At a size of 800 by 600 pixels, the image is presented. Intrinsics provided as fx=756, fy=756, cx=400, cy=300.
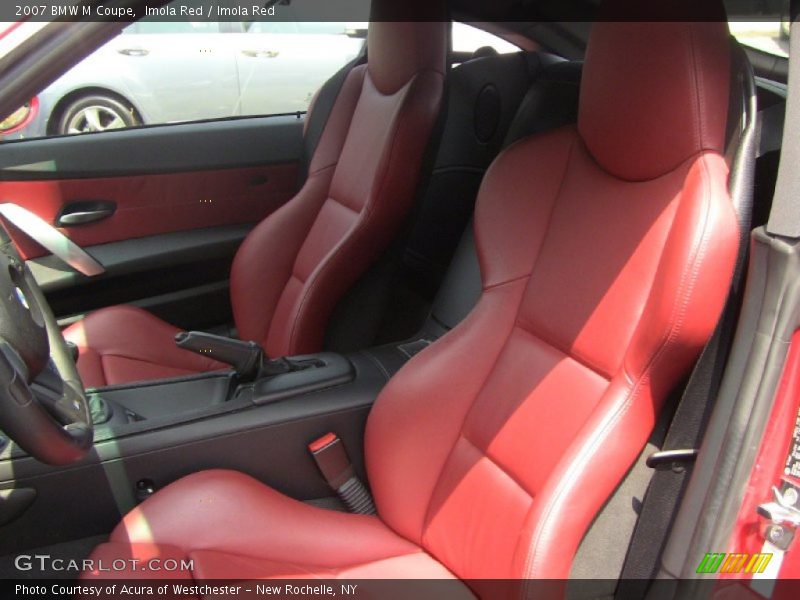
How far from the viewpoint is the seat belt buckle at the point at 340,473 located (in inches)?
56.7

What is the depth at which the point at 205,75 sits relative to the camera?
266cm

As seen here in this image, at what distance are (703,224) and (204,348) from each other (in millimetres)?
949

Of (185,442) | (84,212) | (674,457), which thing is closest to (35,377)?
(185,442)

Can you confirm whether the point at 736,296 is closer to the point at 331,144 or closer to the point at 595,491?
the point at 595,491

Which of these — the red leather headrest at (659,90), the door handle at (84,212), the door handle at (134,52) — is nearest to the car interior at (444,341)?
the red leather headrest at (659,90)

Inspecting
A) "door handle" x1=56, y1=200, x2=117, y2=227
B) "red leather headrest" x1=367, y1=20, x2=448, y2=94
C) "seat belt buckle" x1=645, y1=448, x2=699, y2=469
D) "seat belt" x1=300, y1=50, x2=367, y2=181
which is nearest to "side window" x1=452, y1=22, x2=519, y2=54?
"seat belt" x1=300, y1=50, x2=367, y2=181

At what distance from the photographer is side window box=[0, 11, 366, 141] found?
7.79 feet

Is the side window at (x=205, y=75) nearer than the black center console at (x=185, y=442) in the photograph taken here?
No

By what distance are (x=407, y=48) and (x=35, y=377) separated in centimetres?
104

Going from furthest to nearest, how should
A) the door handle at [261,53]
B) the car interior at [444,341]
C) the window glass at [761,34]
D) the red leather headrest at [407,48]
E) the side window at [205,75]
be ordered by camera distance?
the door handle at [261,53]
the side window at [205,75]
the red leather headrest at [407,48]
the window glass at [761,34]
the car interior at [444,341]

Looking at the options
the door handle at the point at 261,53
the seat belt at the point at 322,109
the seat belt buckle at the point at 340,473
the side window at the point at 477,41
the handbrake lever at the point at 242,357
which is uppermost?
the side window at the point at 477,41

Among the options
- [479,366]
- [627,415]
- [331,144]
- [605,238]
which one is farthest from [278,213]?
[627,415]

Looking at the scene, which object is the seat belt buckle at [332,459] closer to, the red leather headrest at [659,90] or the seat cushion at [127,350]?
the seat cushion at [127,350]

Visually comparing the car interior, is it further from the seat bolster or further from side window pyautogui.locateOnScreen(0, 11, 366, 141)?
side window pyautogui.locateOnScreen(0, 11, 366, 141)
